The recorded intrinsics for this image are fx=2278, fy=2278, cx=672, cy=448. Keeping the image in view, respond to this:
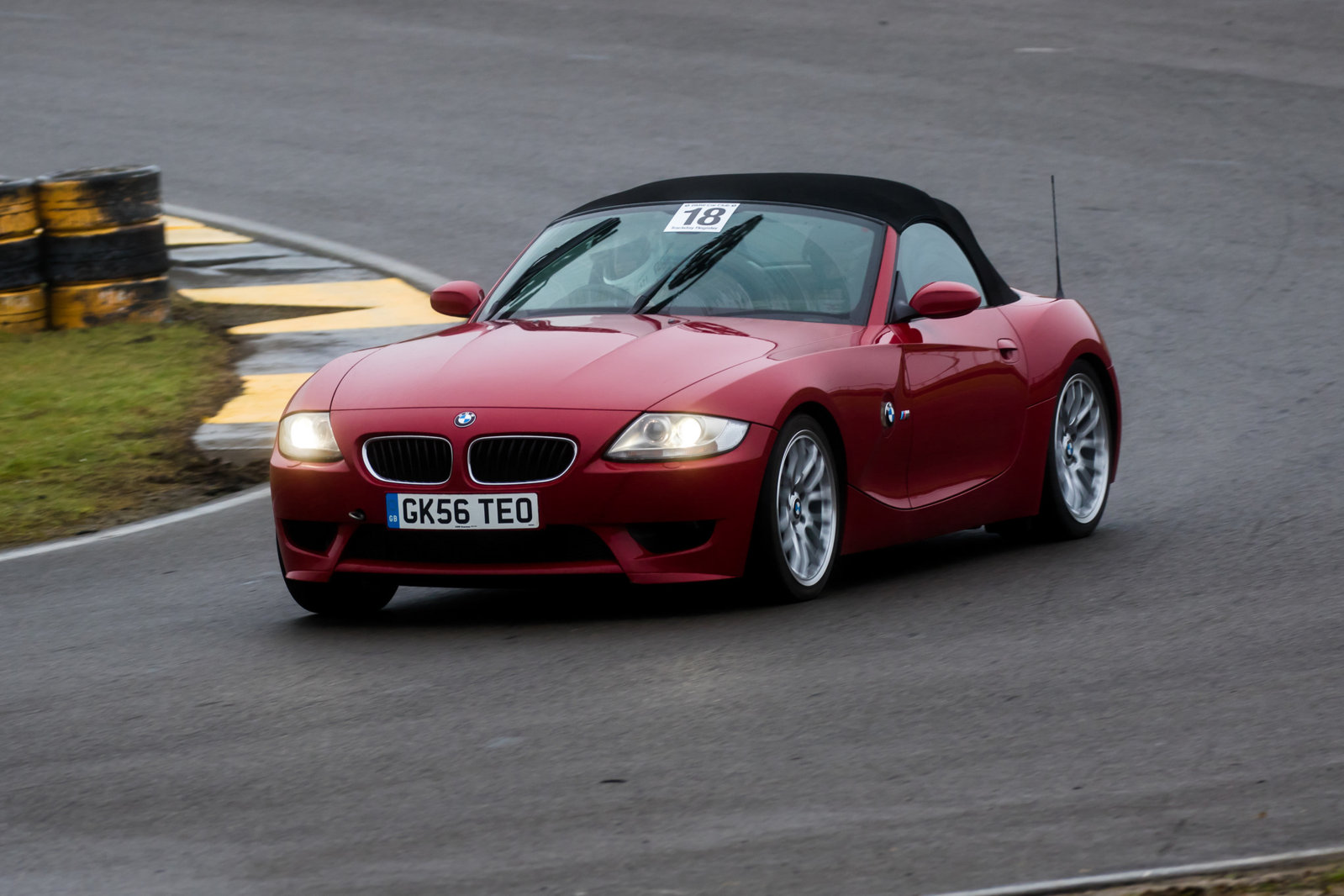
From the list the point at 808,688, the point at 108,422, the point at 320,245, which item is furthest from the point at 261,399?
the point at 808,688

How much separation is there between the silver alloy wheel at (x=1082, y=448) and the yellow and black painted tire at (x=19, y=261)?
684 centimetres

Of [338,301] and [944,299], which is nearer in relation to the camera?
[944,299]

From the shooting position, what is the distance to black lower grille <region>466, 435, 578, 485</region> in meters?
6.70

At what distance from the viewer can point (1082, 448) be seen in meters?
8.75

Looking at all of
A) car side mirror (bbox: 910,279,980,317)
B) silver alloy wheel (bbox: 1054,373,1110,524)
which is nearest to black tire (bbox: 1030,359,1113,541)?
silver alloy wheel (bbox: 1054,373,1110,524)

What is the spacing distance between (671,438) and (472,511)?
0.62m

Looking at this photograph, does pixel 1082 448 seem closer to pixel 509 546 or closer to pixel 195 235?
pixel 509 546

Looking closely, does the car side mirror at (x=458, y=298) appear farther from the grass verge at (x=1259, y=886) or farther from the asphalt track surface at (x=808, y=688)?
the grass verge at (x=1259, y=886)

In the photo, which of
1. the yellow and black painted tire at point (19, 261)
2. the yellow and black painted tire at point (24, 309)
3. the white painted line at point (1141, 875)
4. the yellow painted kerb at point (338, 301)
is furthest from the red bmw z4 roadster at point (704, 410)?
the yellow and black painted tire at point (24, 309)

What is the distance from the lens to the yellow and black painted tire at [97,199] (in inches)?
512

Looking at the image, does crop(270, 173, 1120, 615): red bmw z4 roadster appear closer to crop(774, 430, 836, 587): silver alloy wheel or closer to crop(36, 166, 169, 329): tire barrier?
crop(774, 430, 836, 587): silver alloy wheel

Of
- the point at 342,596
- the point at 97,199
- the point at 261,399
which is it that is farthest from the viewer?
the point at 97,199

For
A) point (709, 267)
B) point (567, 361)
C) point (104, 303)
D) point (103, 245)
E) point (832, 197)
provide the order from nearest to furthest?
point (567, 361), point (709, 267), point (832, 197), point (103, 245), point (104, 303)

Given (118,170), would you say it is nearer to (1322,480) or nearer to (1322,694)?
(1322,480)
